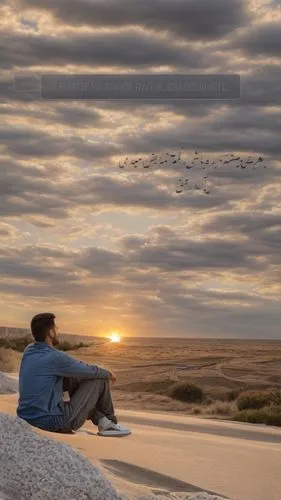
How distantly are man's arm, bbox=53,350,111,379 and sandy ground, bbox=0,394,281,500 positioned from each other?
59cm

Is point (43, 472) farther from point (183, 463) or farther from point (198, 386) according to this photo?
point (198, 386)

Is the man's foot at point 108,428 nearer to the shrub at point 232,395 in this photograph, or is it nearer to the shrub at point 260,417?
the shrub at point 260,417

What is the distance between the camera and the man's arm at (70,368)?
8.26m

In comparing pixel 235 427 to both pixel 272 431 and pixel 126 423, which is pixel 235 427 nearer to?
pixel 272 431

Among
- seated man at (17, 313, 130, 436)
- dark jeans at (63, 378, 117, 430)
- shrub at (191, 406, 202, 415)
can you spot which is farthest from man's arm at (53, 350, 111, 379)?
shrub at (191, 406, 202, 415)

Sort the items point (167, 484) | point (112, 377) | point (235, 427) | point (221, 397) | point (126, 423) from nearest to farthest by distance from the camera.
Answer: point (167, 484)
point (112, 377)
point (126, 423)
point (235, 427)
point (221, 397)

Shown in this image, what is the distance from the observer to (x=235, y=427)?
42.0 ft

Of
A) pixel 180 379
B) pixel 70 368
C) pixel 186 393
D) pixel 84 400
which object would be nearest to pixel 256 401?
pixel 186 393

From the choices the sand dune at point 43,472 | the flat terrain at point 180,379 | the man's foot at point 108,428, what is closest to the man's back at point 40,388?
the man's foot at point 108,428

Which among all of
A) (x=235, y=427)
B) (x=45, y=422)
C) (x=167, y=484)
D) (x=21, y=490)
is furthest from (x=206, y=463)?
(x=235, y=427)

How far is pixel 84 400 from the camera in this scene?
8.48 m

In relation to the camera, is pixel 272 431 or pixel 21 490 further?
pixel 272 431

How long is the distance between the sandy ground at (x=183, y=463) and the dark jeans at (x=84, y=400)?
0.19m

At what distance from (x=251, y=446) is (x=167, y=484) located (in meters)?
2.81
